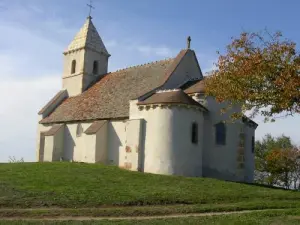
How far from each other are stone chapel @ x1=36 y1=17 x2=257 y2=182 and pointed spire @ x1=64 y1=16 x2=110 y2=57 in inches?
108

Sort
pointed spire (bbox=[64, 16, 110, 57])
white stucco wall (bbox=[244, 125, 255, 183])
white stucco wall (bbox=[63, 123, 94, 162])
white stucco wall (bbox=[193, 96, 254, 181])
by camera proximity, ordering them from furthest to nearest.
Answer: pointed spire (bbox=[64, 16, 110, 57]) < white stucco wall (bbox=[63, 123, 94, 162]) < white stucco wall (bbox=[244, 125, 255, 183]) < white stucco wall (bbox=[193, 96, 254, 181])

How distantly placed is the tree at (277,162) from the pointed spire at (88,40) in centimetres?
2322

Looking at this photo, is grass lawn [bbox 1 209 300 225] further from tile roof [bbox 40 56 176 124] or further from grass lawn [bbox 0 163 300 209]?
tile roof [bbox 40 56 176 124]

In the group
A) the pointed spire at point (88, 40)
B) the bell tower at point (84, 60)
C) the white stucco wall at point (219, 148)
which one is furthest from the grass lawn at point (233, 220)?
the pointed spire at point (88, 40)

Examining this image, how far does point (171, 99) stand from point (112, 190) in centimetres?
943

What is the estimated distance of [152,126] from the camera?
28609mm

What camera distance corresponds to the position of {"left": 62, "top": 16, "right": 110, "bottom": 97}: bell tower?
41562mm

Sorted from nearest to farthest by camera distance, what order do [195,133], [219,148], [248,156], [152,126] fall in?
[152,126], [195,133], [219,148], [248,156]

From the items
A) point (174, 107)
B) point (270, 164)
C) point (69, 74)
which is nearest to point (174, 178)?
point (174, 107)

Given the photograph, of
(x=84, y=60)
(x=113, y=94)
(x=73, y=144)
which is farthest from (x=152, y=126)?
(x=84, y=60)

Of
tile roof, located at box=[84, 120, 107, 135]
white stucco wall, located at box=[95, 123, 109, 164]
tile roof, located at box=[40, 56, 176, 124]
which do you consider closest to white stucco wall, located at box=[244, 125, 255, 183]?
tile roof, located at box=[40, 56, 176, 124]

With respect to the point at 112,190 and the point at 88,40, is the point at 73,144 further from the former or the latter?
the point at 112,190

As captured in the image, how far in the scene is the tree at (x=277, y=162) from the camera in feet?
152

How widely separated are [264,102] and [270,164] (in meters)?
31.4
